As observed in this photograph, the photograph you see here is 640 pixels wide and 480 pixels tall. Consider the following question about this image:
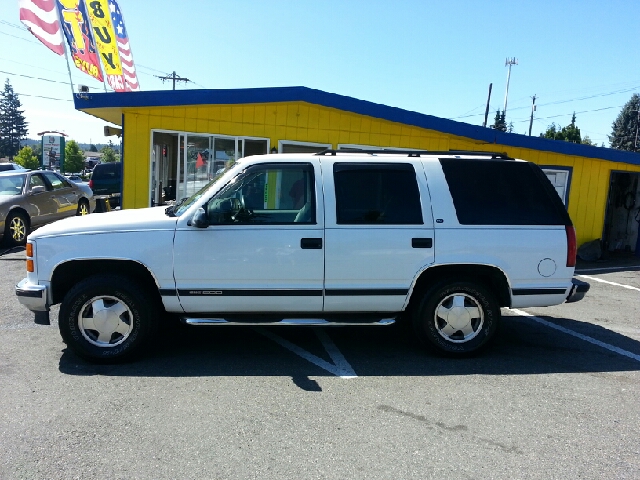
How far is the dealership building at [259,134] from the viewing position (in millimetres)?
9672

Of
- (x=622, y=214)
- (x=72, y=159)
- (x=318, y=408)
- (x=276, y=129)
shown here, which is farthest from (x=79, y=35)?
(x=72, y=159)

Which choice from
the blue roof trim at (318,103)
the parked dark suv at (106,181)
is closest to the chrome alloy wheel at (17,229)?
the blue roof trim at (318,103)

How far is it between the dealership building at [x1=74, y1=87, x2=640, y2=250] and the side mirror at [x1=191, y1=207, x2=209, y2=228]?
5.84 metres

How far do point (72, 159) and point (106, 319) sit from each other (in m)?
64.7

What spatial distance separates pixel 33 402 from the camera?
380 cm

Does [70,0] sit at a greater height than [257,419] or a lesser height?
greater

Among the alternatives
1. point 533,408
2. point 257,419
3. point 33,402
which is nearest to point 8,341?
point 33,402

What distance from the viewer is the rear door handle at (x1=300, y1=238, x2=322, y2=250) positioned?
14.8 ft

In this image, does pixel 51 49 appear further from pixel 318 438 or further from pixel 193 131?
pixel 318 438

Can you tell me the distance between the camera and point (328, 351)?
16.6 feet

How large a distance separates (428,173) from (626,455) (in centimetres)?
276

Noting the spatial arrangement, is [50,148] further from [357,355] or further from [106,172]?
[357,355]

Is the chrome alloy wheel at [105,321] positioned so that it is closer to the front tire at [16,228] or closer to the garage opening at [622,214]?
the front tire at [16,228]

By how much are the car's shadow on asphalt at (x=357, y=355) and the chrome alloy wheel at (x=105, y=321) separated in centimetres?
25
